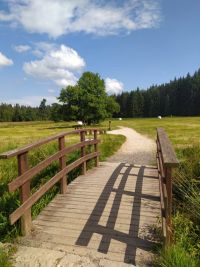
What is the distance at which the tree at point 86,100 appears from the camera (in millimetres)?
47562

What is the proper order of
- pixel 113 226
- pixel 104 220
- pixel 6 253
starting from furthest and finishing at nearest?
1. pixel 104 220
2. pixel 113 226
3. pixel 6 253

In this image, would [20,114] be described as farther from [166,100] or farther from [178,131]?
[178,131]

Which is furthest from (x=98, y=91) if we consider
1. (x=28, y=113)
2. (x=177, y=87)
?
(x=28, y=113)

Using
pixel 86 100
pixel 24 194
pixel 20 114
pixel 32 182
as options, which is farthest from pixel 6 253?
pixel 20 114

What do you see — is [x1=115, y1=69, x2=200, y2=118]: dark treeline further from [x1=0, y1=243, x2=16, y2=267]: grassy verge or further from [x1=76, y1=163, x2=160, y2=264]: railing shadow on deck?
[x1=0, y1=243, x2=16, y2=267]: grassy verge

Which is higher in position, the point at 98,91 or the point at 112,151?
the point at 98,91

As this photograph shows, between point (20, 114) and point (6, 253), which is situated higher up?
point (20, 114)

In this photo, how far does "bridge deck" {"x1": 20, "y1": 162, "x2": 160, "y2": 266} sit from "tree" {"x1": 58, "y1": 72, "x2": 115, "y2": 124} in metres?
39.2

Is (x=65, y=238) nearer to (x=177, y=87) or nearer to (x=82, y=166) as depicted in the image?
(x=82, y=166)

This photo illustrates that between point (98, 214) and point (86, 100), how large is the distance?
138 ft

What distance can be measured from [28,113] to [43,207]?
121430mm

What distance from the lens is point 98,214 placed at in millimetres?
6082

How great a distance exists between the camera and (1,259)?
436 cm

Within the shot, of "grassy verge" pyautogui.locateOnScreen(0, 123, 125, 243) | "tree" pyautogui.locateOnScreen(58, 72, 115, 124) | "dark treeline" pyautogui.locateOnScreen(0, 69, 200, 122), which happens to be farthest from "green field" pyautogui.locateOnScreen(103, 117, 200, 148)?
"dark treeline" pyautogui.locateOnScreen(0, 69, 200, 122)
